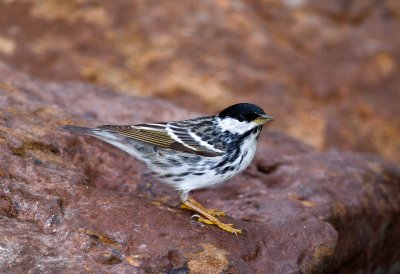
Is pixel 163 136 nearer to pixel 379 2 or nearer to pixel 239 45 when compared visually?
pixel 239 45

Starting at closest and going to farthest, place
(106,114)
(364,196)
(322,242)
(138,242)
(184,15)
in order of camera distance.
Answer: (138,242) < (322,242) < (364,196) < (106,114) < (184,15)

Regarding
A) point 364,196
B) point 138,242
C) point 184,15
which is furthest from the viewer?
point 184,15

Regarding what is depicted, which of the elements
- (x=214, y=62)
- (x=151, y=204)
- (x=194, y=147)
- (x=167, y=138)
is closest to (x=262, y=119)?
(x=194, y=147)

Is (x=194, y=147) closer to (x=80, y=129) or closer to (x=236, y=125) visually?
(x=236, y=125)

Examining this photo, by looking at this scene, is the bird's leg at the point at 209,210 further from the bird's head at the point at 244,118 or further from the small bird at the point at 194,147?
the bird's head at the point at 244,118

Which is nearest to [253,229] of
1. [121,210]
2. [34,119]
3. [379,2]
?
[121,210]

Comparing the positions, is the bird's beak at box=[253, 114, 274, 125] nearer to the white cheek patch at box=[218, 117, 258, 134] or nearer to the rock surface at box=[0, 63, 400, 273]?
the white cheek patch at box=[218, 117, 258, 134]

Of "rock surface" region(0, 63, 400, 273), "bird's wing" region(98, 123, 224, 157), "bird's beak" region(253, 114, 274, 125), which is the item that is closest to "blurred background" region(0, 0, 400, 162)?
"rock surface" region(0, 63, 400, 273)
